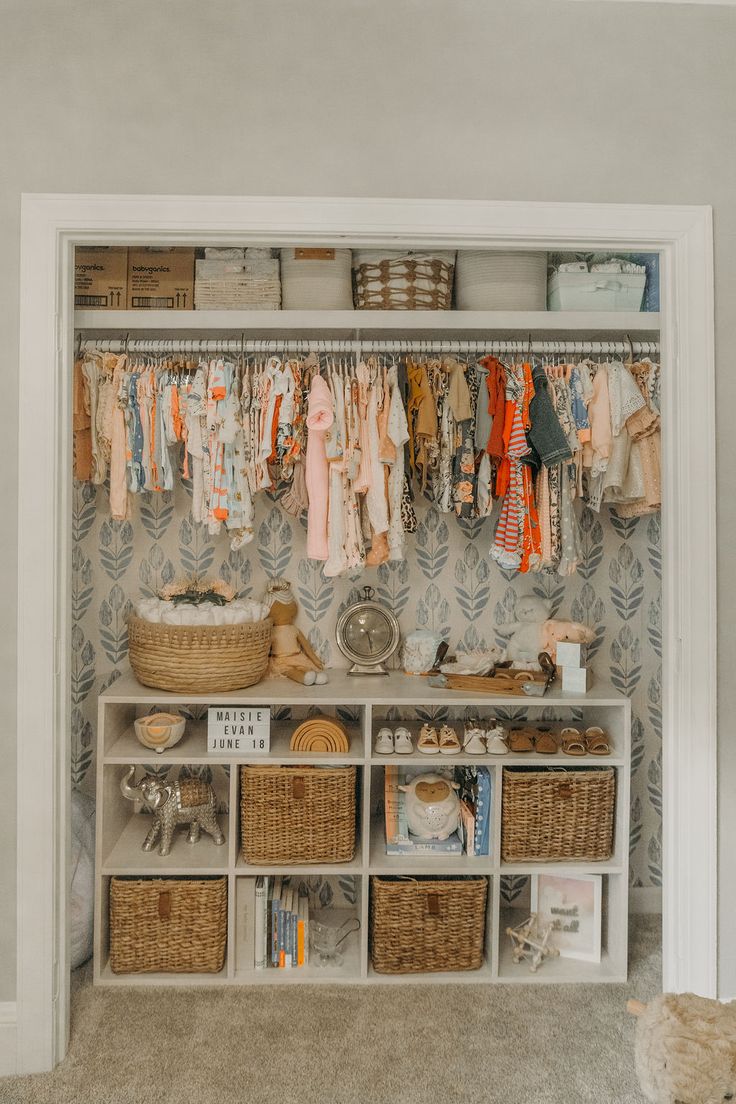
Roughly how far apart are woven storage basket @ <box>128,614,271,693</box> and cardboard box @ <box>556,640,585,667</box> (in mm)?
1037

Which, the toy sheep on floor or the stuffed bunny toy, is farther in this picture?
the stuffed bunny toy

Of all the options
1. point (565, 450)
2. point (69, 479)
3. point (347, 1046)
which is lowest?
point (347, 1046)

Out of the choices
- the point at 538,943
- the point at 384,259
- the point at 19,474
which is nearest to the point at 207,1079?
the point at 538,943

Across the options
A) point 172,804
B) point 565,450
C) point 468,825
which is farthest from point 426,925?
point 565,450

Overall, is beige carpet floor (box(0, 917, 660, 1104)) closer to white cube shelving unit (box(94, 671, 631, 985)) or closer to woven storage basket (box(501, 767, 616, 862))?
white cube shelving unit (box(94, 671, 631, 985))

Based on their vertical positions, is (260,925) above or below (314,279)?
below

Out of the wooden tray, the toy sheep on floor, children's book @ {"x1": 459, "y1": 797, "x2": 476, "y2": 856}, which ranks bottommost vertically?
children's book @ {"x1": 459, "y1": 797, "x2": 476, "y2": 856}

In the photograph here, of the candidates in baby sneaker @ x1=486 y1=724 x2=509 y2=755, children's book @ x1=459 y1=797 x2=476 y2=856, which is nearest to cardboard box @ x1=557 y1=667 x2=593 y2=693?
baby sneaker @ x1=486 y1=724 x2=509 y2=755

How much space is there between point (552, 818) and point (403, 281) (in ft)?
5.92

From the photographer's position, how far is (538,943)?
277 cm

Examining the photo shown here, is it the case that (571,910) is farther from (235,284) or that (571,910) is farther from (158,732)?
(235,284)

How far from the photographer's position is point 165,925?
267 centimetres

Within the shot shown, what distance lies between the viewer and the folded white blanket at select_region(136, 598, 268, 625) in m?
2.76

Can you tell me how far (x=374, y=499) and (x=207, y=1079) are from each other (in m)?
1.69
